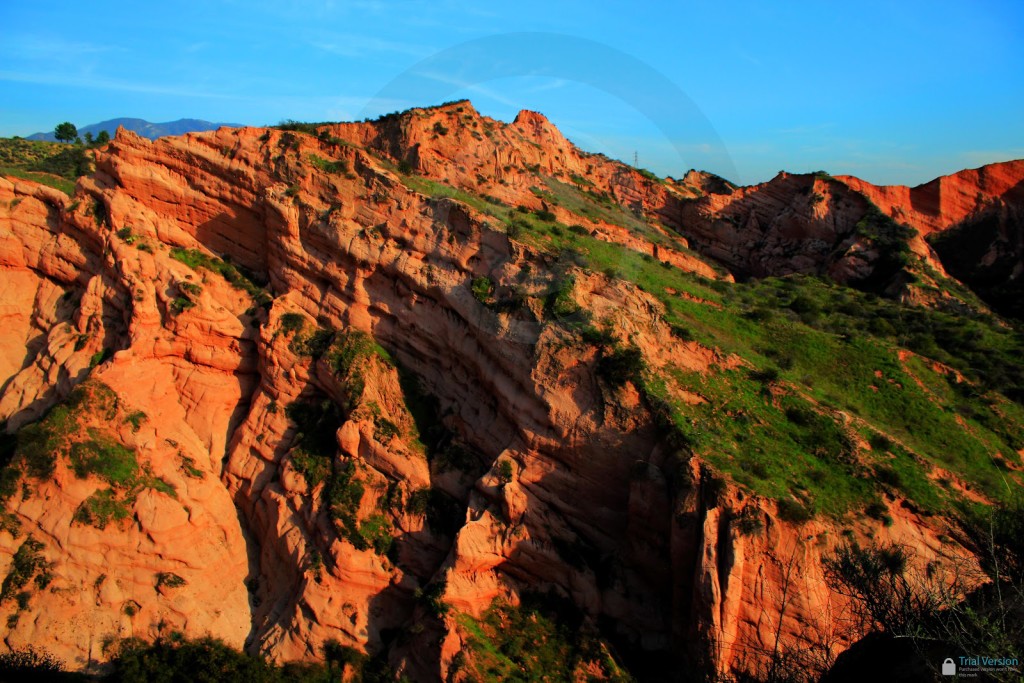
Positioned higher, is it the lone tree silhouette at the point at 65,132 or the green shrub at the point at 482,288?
the lone tree silhouette at the point at 65,132

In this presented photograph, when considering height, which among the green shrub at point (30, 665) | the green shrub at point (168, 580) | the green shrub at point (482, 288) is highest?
the green shrub at point (482, 288)

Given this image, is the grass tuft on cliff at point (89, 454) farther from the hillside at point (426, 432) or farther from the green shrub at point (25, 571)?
the green shrub at point (25, 571)

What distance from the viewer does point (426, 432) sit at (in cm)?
1934

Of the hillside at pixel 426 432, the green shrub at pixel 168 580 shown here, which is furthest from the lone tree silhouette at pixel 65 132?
the green shrub at pixel 168 580

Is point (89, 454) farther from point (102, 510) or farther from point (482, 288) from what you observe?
point (482, 288)

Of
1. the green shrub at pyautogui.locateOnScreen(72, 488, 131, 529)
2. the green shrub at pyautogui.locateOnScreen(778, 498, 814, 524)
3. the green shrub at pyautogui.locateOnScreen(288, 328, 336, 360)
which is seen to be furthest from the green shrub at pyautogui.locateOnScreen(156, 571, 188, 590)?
the green shrub at pyautogui.locateOnScreen(778, 498, 814, 524)

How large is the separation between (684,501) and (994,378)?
14.1 meters

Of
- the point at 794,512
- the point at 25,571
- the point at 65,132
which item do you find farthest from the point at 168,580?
the point at 65,132

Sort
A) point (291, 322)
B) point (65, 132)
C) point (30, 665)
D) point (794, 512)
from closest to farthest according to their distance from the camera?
point (794, 512) < point (30, 665) < point (291, 322) < point (65, 132)

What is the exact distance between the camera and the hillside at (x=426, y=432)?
576 inches

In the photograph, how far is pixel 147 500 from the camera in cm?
1752

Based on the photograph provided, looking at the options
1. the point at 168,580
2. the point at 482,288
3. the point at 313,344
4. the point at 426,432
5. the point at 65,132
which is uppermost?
the point at 65,132

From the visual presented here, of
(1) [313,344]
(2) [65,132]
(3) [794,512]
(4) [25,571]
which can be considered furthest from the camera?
(2) [65,132]

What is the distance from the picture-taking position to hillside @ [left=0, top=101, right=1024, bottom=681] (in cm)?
1463
